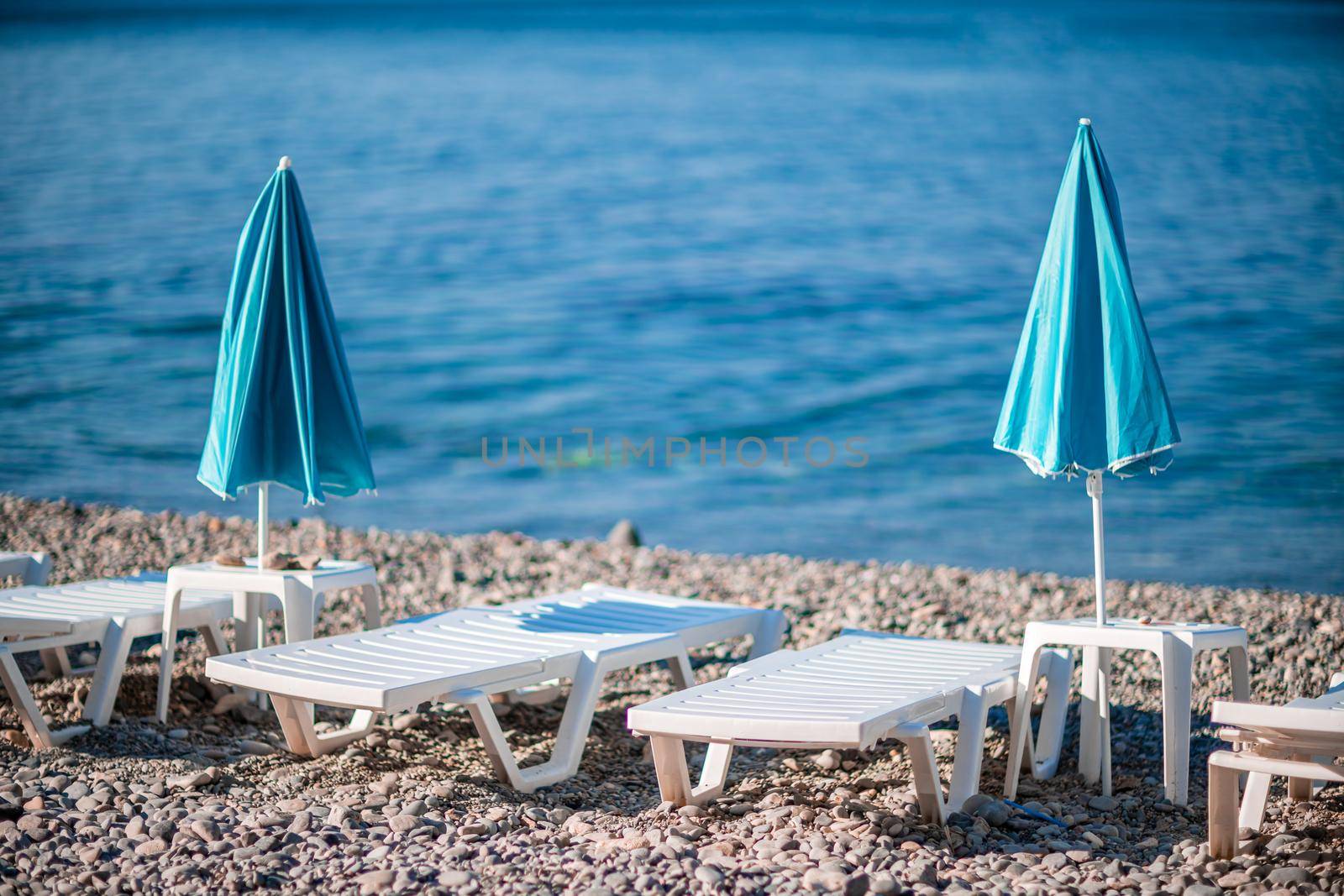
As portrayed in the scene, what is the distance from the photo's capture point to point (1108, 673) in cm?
385

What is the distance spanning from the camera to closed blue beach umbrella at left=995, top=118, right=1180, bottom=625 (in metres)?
3.62

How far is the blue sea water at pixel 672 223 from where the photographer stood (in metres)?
13.2

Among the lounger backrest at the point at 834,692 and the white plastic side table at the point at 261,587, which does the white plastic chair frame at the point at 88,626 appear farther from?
the lounger backrest at the point at 834,692

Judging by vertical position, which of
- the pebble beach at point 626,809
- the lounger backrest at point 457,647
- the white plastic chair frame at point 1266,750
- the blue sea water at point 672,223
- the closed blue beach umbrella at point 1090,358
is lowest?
the pebble beach at point 626,809

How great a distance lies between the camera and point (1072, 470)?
368 centimetres

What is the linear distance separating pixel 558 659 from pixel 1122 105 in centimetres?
1416

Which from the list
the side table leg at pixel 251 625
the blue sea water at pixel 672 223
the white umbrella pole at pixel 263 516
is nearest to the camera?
the white umbrella pole at pixel 263 516

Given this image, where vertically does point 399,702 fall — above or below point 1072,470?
below

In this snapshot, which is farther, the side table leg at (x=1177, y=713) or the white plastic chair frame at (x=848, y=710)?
the side table leg at (x=1177, y=713)

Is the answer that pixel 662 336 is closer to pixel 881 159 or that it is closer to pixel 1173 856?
pixel 881 159

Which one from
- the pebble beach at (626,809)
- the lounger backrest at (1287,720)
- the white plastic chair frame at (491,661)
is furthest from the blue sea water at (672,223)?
the lounger backrest at (1287,720)

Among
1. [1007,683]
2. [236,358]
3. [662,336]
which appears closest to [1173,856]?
[1007,683]

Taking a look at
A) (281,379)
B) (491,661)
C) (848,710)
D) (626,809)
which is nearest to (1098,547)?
(848,710)

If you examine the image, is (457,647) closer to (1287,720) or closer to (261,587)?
(261,587)
